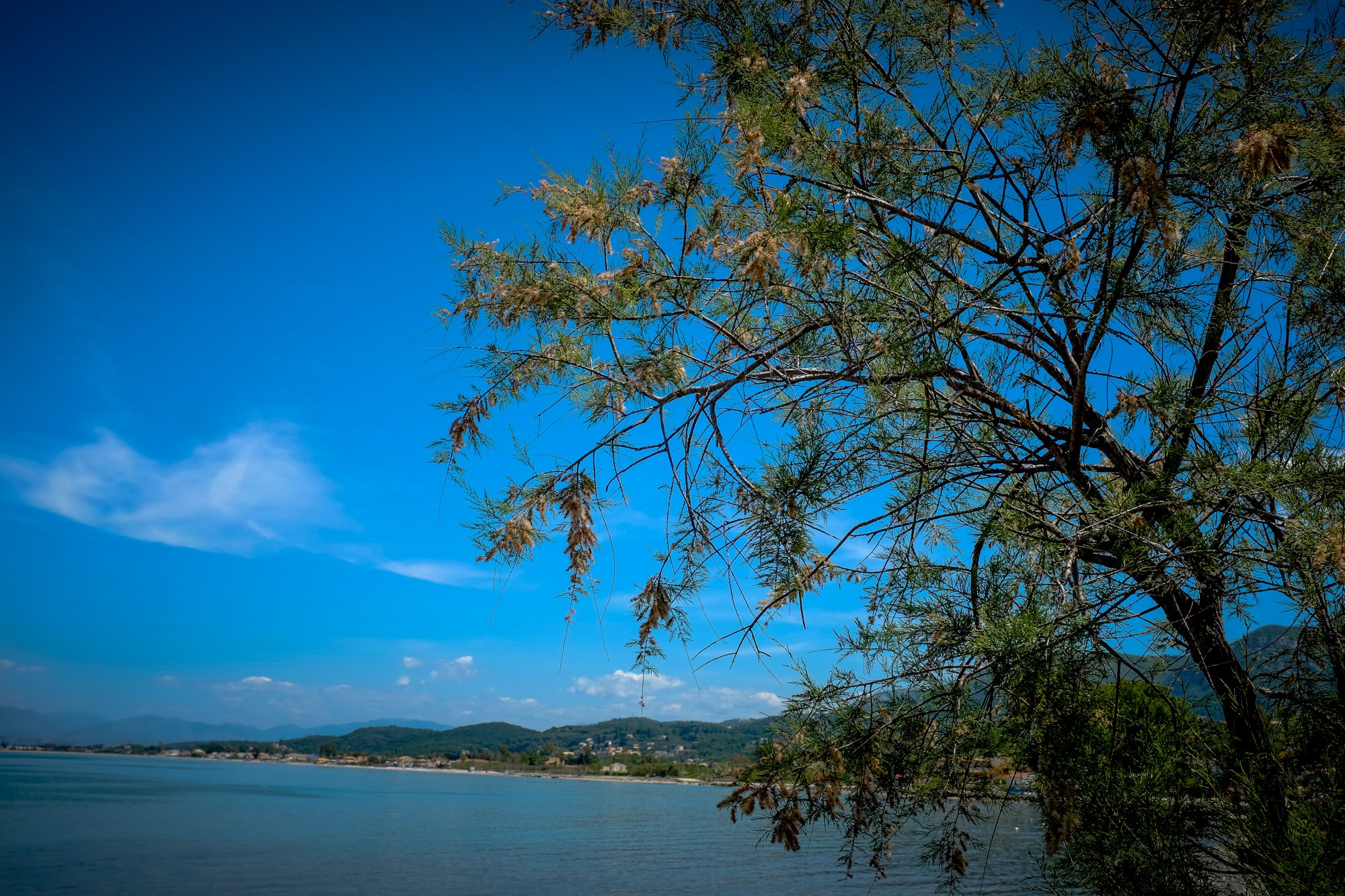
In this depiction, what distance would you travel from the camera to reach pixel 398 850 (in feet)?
76.5

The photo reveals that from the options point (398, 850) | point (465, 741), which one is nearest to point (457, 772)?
point (465, 741)

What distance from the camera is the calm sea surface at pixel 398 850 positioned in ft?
55.1

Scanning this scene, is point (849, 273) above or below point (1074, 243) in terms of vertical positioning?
below

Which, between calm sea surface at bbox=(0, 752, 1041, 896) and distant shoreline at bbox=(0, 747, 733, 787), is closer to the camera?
calm sea surface at bbox=(0, 752, 1041, 896)

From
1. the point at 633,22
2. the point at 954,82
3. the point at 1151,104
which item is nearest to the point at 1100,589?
the point at 1151,104

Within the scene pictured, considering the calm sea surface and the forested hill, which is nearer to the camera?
the calm sea surface

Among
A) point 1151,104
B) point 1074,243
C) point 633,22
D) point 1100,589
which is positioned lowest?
point 1100,589

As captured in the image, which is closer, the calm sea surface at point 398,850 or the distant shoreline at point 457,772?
the calm sea surface at point 398,850

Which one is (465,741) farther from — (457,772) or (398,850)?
(398,850)

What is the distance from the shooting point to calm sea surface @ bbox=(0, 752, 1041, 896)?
55.1 feet

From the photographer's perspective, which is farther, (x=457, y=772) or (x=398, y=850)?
(x=457, y=772)

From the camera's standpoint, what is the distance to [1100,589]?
226cm

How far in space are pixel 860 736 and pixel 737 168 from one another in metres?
1.75

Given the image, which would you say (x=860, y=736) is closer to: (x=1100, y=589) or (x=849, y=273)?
(x=1100, y=589)
